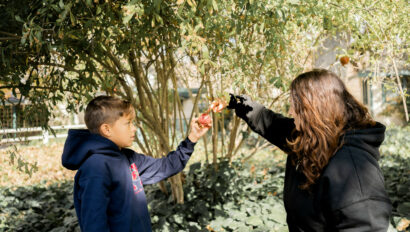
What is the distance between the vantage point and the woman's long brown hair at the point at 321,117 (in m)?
1.44

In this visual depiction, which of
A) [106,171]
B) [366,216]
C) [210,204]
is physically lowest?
[210,204]

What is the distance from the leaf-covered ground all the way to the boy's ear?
5.07 feet

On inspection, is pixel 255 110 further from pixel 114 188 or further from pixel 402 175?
pixel 402 175

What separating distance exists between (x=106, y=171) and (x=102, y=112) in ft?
1.17

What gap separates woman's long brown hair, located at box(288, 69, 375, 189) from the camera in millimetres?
1440

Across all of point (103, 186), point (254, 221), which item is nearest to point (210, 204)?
point (254, 221)

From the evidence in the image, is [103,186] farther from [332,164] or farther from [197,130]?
[332,164]

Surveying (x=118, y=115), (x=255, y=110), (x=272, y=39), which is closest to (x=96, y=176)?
(x=118, y=115)

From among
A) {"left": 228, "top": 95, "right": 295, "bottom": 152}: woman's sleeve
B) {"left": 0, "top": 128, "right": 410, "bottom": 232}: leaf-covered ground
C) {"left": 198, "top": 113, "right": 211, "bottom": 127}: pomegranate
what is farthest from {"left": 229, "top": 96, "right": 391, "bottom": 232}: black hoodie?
{"left": 0, "top": 128, "right": 410, "bottom": 232}: leaf-covered ground

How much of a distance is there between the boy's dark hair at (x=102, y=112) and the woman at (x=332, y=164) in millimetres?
983

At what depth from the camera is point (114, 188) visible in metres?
1.81

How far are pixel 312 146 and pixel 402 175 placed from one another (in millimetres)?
4404

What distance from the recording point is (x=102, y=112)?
6.30ft

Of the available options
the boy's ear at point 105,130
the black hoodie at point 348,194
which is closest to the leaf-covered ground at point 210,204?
the boy's ear at point 105,130
